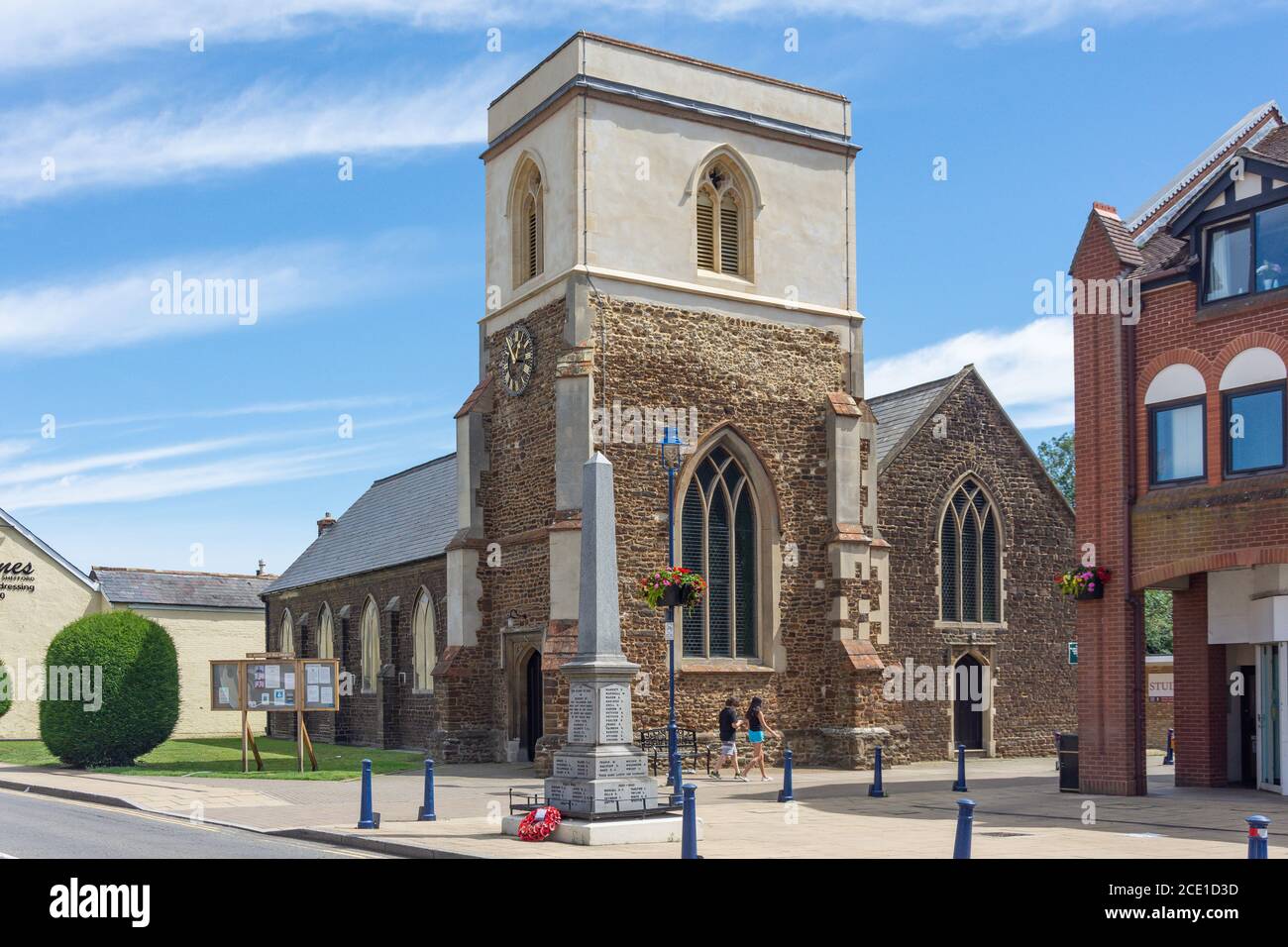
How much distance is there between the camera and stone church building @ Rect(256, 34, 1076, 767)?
99.2 feet

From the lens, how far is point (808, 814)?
2081 centimetres

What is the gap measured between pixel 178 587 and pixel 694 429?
3764 cm

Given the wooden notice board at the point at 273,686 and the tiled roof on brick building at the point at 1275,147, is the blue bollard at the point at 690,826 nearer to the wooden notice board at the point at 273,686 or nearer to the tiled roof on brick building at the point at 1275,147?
the tiled roof on brick building at the point at 1275,147

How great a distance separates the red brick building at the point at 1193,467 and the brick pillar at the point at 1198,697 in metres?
0.03

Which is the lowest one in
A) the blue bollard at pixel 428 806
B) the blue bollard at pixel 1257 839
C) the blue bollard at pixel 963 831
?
the blue bollard at pixel 428 806

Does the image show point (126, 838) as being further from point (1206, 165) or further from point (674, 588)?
point (1206, 165)

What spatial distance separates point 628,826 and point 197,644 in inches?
1859

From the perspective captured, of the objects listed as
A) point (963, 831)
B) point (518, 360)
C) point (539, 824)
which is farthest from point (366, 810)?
point (518, 360)

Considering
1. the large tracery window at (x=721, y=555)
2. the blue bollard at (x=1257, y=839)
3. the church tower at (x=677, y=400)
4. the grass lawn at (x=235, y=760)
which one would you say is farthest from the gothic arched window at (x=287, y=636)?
the blue bollard at (x=1257, y=839)

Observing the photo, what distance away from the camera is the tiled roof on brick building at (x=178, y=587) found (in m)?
58.6

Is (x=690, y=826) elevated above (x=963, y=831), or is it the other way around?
(x=963, y=831)

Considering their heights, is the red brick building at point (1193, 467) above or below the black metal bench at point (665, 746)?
above
